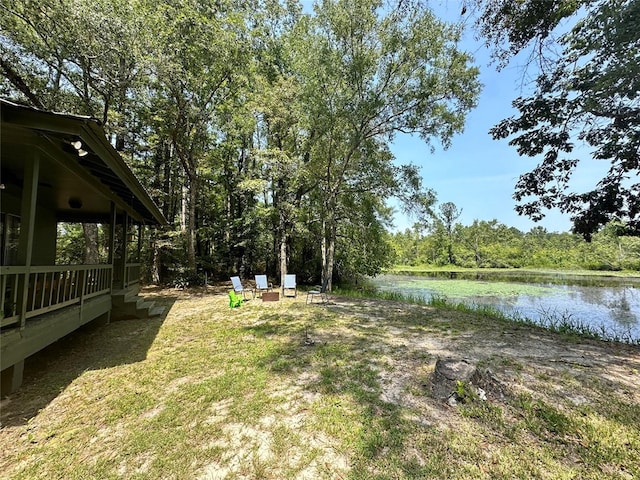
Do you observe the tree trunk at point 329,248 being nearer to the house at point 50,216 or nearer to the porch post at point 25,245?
the house at point 50,216

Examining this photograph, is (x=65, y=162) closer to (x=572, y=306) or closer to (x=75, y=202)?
(x=75, y=202)

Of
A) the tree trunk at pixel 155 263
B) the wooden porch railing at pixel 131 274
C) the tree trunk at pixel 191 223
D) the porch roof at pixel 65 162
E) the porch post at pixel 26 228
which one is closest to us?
the porch roof at pixel 65 162

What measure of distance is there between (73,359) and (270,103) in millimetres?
10864

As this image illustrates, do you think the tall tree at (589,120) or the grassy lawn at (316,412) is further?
the tall tree at (589,120)

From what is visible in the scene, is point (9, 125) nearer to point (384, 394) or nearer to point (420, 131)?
point (384, 394)

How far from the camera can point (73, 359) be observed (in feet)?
13.2

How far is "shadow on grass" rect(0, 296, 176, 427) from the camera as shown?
283 centimetres

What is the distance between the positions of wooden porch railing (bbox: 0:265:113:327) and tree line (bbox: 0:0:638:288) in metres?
7.07

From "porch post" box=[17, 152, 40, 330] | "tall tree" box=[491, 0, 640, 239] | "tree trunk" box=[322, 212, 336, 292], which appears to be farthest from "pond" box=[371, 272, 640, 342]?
"porch post" box=[17, 152, 40, 330]

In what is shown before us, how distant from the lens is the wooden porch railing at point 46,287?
2846 millimetres

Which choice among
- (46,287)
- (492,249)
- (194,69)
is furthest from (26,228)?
(492,249)

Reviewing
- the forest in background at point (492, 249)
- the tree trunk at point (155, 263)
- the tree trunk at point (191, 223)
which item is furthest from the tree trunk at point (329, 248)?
the forest in background at point (492, 249)

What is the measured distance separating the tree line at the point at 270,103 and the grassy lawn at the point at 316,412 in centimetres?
506

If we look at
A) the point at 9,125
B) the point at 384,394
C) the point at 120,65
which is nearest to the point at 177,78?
the point at 120,65
